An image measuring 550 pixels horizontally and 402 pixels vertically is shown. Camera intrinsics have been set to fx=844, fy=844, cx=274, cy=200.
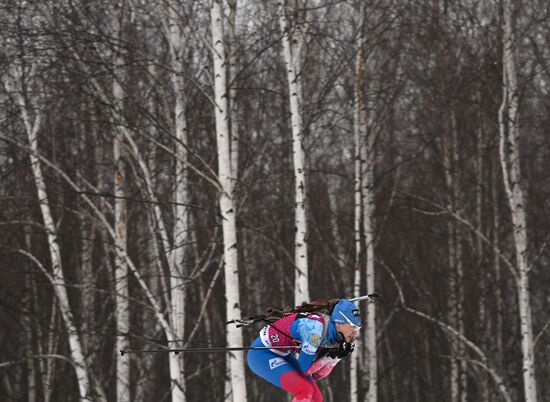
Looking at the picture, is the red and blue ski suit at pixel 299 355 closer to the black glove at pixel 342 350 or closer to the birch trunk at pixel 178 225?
the black glove at pixel 342 350

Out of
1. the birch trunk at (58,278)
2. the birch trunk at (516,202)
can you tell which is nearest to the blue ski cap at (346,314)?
the birch trunk at (58,278)

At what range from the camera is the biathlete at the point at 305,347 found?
634cm

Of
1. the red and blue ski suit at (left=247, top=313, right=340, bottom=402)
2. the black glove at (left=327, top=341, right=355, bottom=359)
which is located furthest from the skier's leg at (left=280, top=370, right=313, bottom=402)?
the black glove at (left=327, top=341, right=355, bottom=359)

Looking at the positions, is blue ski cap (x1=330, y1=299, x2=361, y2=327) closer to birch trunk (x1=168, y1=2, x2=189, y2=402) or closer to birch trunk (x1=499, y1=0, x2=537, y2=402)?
birch trunk (x1=168, y1=2, x2=189, y2=402)

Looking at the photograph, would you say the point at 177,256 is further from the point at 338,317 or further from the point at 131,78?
the point at 338,317

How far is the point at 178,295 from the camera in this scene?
1119 centimetres

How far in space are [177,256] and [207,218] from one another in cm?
710

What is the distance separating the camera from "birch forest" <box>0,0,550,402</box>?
10.7 m

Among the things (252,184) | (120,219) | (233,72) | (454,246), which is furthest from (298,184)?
(454,246)

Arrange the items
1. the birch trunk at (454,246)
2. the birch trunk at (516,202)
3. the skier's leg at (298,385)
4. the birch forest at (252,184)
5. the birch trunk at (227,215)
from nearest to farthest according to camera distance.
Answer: the skier's leg at (298,385) → the birch trunk at (227,215) → the birch forest at (252,184) → the birch trunk at (516,202) → the birch trunk at (454,246)

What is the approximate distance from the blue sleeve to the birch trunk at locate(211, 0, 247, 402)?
2.89 meters

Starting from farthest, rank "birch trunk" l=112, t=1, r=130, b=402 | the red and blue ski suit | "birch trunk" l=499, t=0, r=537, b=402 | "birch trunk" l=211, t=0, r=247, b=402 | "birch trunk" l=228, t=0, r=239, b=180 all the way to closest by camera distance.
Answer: "birch trunk" l=499, t=0, r=537, b=402 < "birch trunk" l=112, t=1, r=130, b=402 < "birch trunk" l=228, t=0, r=239, b=180 < "birch trunk" l=211, t=0, r=247, b=402 < the red and blue ski suit

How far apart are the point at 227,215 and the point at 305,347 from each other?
3.31m

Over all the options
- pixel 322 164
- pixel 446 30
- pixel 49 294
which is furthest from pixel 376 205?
pixel 49 294
